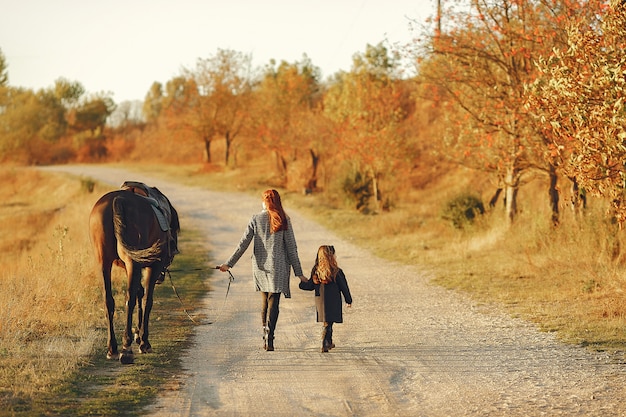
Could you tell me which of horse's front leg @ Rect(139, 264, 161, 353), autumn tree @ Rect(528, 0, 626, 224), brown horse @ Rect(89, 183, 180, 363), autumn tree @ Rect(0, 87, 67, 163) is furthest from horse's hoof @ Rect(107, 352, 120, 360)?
autumn tree @ Rect(0, 87, 67, 163)

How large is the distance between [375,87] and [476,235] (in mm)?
14745

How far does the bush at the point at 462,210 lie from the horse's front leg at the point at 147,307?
14.2 metres

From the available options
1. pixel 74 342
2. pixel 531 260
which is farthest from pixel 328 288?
pixel 531 260

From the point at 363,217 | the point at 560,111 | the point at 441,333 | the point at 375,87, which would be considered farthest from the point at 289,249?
the point at 375,87

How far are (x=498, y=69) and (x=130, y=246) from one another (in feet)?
42.3

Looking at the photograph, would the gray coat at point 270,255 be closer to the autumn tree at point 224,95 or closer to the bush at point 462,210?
the bush at point 462,210

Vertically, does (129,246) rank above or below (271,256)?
above

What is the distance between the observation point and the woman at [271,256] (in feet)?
28.7

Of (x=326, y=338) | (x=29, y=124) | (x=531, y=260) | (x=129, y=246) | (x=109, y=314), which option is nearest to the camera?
(x=109, y=314)

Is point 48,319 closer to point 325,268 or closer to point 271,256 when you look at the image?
point 271,256

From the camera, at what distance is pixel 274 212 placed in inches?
348

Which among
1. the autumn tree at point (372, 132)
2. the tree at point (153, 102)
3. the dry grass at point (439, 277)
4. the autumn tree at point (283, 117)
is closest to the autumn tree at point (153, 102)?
the tree at point (153, 102)

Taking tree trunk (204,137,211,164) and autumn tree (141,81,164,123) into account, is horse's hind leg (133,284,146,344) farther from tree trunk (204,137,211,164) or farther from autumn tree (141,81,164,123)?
autumn tree (141,81,164,123)

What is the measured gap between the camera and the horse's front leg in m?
8.52
